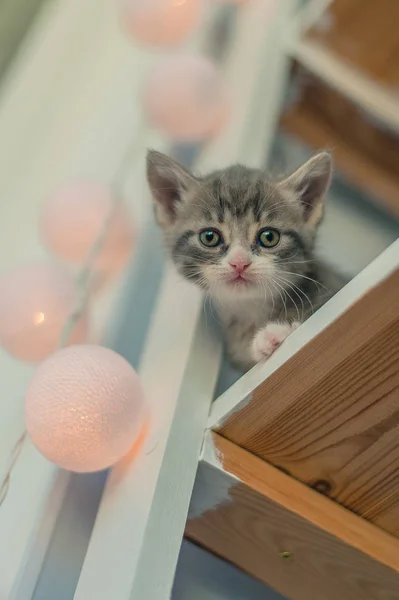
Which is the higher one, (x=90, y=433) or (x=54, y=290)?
(x=54, y=290)

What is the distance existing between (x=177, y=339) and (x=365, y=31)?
2.52 feet

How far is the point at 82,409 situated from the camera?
597 millimetres

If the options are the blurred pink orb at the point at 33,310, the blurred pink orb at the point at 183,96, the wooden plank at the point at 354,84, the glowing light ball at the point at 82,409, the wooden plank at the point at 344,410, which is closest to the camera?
the wooden plank at the point at 344,410

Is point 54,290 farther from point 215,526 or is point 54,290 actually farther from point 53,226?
point 215,526

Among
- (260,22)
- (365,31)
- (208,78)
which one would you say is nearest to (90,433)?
(208,78)

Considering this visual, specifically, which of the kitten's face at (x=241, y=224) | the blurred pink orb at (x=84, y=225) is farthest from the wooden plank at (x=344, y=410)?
the blurred pink orb at (x=84, y=225)

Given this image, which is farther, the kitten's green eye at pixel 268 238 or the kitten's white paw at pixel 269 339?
the kitten's green eye at pixel 268 238

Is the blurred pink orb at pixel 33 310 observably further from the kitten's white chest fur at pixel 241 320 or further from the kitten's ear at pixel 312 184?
the kitten's ear at pixel 312 184

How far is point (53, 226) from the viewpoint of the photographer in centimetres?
87

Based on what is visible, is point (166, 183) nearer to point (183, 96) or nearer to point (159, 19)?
point (183, 96)

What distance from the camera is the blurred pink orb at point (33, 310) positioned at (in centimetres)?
74

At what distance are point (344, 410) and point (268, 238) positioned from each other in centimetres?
37

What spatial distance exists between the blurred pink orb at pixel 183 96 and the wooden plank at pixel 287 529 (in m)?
0.58

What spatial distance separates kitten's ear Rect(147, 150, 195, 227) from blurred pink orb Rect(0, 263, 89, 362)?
238 mm
